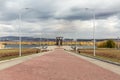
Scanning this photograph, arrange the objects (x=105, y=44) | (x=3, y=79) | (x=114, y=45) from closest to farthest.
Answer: (x=3, y=79) → (x=114, y=45) → (x=105, y=44)

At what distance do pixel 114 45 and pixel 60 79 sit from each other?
483ft

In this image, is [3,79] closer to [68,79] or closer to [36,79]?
[36,79]

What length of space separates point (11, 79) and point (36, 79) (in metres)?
1.29

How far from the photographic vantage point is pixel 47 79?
45.8 feet

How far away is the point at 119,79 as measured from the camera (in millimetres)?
14438

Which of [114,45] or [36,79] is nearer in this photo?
[36,79]

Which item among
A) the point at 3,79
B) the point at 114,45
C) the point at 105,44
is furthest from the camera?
the point at 105,44

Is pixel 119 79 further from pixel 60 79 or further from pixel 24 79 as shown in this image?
pixel 24 79

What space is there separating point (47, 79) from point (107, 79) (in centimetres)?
323

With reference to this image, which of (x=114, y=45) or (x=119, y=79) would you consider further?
(x=114, y=45)

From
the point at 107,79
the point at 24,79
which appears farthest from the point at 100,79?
the point at 24,79

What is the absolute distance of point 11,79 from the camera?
13.9 meters

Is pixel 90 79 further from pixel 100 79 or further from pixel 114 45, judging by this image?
pixel 114 45

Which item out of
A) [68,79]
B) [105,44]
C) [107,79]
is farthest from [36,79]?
[105,44]
